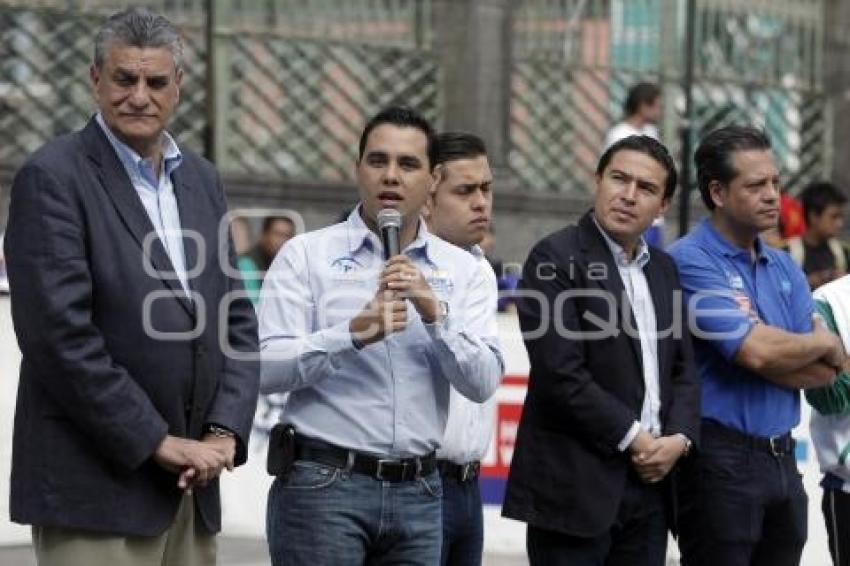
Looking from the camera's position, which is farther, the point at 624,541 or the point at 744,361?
the point at 744,361

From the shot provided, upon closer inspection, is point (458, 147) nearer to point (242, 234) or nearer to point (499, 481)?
point (499, 481)

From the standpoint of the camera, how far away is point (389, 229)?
520 centimetres

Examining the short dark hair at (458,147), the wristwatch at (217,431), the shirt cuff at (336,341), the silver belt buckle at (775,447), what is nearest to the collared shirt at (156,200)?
the wristwatch at (217,431)

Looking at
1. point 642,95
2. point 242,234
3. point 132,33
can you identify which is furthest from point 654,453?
point 642,95

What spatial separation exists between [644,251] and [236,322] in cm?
168

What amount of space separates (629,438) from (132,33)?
6.70 ft

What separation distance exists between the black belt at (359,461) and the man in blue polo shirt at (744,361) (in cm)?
136

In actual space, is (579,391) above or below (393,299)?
below

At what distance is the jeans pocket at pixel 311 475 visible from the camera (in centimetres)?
528

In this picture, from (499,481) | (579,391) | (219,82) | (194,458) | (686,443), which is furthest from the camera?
(219,82)

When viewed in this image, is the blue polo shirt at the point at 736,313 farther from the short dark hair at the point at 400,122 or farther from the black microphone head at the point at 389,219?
the black microphone head at the point at 389,219

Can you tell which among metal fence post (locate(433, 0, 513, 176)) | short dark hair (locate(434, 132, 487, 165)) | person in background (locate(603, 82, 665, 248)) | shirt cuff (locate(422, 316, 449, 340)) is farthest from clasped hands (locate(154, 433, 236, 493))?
metal fence post (locate(433, 0, 513, 176))

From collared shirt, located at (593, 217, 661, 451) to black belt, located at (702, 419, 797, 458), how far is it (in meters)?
0.29

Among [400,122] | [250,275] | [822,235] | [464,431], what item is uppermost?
[400,122]
